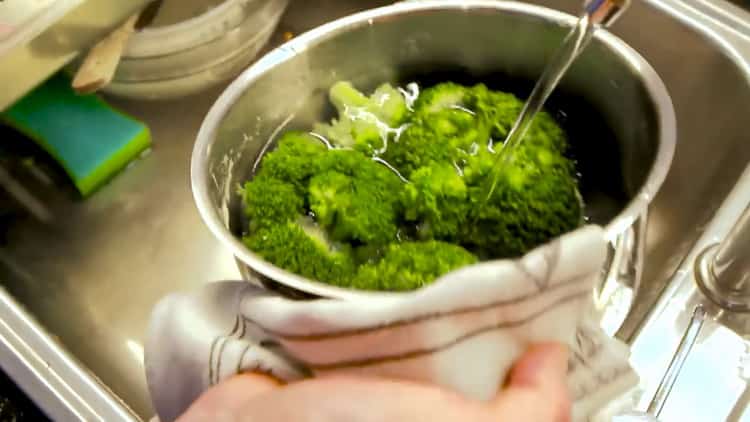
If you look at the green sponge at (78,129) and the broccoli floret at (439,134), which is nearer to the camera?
the broccoli floret at (439,134)

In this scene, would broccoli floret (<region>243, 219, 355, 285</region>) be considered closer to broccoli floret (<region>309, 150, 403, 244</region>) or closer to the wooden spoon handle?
broccoli floret (<region>309, 150, 403, 244</region>)

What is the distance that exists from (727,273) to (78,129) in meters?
0.56

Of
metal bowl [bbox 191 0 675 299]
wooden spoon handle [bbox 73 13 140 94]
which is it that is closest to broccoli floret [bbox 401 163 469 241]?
metal bowl [bbox 191 0 675 299]

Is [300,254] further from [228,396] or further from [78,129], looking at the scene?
[78,129]

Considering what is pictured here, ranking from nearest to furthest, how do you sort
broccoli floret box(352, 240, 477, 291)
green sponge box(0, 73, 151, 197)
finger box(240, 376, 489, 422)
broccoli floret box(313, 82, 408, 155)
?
finger box(240, 376, 489, 422) < broccoli floret box(352, 240, 477, 291) < broccoli floret box(313, 82, 408, 155) < green sponge box(0, 73, 151, 197)

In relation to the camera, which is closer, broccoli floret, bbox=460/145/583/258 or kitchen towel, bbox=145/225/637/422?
kitchen towel, bbox=145/225/637/422

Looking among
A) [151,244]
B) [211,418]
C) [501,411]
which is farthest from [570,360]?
[151,244]

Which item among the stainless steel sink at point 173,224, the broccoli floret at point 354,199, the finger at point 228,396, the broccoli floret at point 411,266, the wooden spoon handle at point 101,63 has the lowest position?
the stainless steel sink at point 173,224

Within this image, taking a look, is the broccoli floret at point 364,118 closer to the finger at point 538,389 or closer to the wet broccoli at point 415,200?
the wet broccoli at point 415,200

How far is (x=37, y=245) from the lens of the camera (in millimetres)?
714

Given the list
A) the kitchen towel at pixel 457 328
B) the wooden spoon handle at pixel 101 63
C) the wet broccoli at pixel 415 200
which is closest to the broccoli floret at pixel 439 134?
the wet broccoli at pixel 415 200

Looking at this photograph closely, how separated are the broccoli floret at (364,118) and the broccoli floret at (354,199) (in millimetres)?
37

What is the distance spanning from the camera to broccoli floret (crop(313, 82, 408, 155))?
0.58 meters

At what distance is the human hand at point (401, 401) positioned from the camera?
0.37 m
